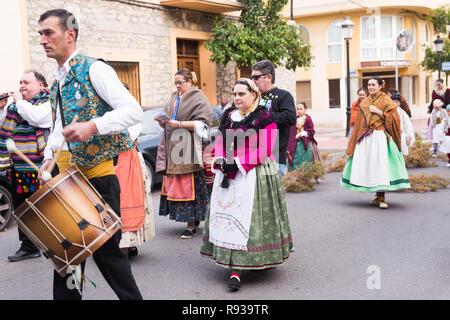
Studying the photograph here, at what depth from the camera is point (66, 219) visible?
2.95 metres

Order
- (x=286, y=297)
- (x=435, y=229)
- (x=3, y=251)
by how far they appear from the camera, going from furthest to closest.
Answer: (x=435, y=229)
(x=3, y=251)
(x=286, y=297)

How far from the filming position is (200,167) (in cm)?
644

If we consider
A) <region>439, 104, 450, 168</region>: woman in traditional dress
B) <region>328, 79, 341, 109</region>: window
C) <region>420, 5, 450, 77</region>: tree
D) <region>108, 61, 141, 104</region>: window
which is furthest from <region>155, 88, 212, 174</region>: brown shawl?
<region>420, 5, 450, 77</region>: tree

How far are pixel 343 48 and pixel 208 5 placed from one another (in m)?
16.8

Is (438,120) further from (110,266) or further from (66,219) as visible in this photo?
(66,219)

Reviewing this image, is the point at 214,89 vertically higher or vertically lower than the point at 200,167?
higher

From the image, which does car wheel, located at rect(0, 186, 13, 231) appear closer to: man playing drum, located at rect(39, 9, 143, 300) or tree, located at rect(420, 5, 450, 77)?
man playing drum, located at rect(39, 9, 143, 300)

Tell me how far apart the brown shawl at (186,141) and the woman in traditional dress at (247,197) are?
1.55 meters

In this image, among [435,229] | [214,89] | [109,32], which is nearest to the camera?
[435,229]

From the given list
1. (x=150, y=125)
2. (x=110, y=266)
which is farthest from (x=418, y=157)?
(x=110, y=266)

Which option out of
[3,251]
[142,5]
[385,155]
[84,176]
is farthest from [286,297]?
[142,5]

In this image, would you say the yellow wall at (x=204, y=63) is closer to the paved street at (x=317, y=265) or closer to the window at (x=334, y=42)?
the paved street at (x=317, y=265)
